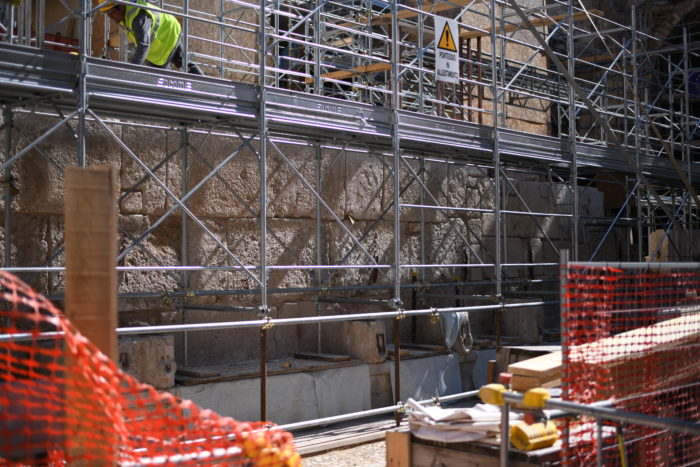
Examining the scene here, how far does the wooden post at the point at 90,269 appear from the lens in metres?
2.82

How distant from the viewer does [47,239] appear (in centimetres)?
852

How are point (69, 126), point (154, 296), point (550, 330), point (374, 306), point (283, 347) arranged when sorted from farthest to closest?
1. point (550, 330)
2. point (374, 306)
3. point (283, 347)
4. point (154, 296)
5. point (69, 126)

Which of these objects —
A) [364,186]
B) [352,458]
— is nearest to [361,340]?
[352,458]

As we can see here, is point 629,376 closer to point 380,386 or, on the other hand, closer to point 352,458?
point 352,458

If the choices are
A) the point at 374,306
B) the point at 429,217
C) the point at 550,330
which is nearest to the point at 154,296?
the point at 374,306

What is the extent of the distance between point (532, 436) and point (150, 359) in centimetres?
441

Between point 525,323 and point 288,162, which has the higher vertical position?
point 288,162

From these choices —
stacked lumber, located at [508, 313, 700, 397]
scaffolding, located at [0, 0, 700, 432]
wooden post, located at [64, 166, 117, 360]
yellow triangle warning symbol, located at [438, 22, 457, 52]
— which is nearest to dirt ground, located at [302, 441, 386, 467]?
scaffolding, located at [0, 0, 700, 432]

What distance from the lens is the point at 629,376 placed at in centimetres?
527

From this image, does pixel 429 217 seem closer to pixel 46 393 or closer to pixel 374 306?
pixel 374 306

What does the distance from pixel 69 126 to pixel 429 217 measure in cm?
576

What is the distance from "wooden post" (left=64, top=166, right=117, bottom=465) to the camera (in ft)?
9.25

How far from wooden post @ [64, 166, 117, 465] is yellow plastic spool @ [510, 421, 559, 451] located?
2580mm

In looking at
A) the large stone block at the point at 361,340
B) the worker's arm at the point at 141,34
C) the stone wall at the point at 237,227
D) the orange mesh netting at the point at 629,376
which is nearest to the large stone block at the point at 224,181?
the stone wall at the point at 237,227
